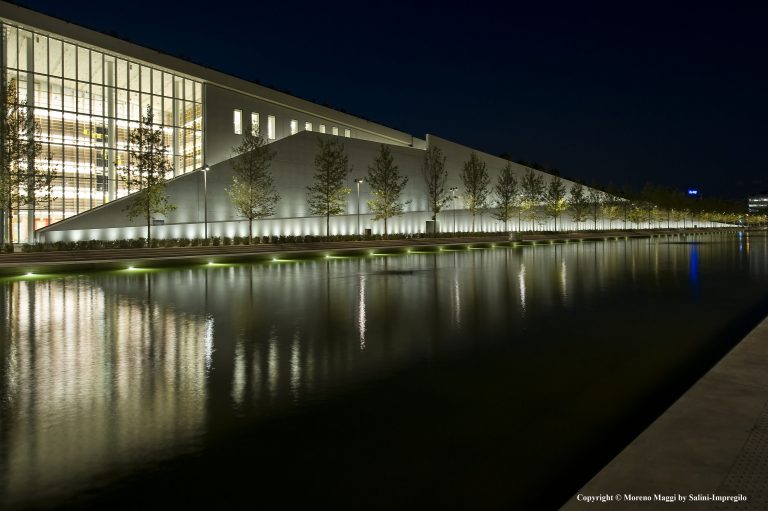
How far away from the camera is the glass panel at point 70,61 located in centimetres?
3884

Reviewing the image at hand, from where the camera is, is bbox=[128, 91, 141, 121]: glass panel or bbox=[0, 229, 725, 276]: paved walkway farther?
bbox=[128, 91, 141, 121]: glass panel

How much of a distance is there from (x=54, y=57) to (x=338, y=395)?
41402mm

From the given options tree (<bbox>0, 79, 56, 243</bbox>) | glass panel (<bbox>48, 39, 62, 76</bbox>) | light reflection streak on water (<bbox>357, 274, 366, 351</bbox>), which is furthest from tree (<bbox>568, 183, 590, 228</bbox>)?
light reflection streak on water (<bbox>357, 274, 366, 351</bbox>)

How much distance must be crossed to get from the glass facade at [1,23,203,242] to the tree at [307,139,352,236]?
9172mm

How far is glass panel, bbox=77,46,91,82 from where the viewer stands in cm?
3941

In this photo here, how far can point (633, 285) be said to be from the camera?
17297 millimetres

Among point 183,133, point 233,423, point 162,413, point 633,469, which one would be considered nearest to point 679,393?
point 633,469

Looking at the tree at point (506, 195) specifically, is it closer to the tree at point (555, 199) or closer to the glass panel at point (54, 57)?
the tree at point (555, 199)

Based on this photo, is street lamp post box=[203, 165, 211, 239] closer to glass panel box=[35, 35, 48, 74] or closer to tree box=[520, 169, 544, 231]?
glass panel box=[35, 35, 48, 74]

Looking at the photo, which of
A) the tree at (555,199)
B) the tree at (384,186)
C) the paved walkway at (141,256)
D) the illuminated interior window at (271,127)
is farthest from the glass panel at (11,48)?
the tree at (555,199)

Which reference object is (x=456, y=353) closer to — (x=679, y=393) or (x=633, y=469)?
(x=679, y=393)

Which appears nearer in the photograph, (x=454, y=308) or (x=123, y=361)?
(x=123, y=361)

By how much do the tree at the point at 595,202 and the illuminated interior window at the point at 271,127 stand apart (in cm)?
4990

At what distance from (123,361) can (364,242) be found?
36057 mm
